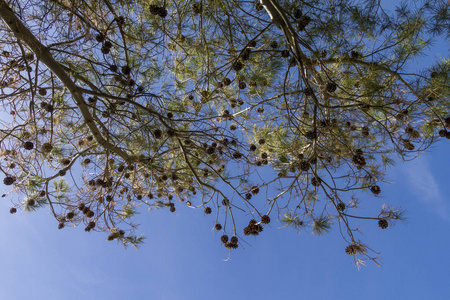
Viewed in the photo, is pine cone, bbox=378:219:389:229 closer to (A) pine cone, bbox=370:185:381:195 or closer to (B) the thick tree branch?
(A) pine cone, bbox=370:185:381:195

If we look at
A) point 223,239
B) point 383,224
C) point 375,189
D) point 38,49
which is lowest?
point 223,239

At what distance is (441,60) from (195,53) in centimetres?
197

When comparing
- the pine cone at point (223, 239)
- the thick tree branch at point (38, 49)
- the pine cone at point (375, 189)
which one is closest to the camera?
the thick tree branch at point (38, 49)

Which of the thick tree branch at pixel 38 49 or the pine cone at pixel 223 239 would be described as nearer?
the thick tree branch at pixel 38 49

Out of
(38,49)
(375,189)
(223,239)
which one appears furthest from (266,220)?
(38,49)

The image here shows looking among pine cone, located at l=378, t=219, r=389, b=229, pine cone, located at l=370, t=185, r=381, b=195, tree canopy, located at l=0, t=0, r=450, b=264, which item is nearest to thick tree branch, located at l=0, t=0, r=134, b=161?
tree canopy, located at l=0, t=0, r=450, b=264

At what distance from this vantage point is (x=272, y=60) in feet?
8.16

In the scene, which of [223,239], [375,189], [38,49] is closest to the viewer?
[38,49]

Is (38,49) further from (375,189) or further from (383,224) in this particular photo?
(383,224)

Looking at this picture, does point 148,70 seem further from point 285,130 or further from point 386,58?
point 386,58

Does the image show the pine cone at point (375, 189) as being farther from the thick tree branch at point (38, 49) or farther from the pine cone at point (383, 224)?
the thick tree branch at point (38, 49)

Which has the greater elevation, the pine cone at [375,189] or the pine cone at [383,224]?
the pine cone at [375,189]

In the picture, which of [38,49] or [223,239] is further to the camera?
[223,239]

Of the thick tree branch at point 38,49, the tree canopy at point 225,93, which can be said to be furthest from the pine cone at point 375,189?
the thick tree branch at point 38,49
